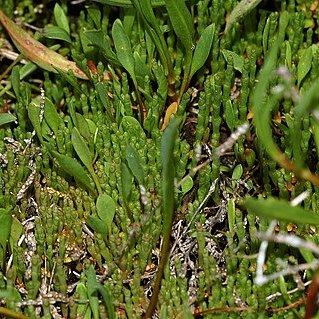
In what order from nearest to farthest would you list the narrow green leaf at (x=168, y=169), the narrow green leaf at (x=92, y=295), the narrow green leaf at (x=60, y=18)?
the narrow green leaf at (x=168, y=169) < the narrow green leaf at (x=92, y=295) < the narrow green leaf at (x=60, y=18)

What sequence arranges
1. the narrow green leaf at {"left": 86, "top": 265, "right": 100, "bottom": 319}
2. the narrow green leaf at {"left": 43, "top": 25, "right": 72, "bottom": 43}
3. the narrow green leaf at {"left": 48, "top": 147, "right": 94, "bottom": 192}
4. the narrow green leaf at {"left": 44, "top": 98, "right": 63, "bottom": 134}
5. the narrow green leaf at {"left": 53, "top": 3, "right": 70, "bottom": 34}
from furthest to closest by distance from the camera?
the narrow green leaf at {"left": 53, "top": 3, "right": 70, "bottom": 34}
the narrow green leaf at {"left": 43, "top": 25, "right": 72, "bottom": 43}
the narrow green leaf at {"left": 44, "top": 98, "right": 63, "bottom": 134}
the narrow green leaf at {"left": 48, "top": 147, "right": 94, "bottom": 192}
the narrow green leaf at {"left": 86, "top": 265, "right": 100, "bottom": 319}

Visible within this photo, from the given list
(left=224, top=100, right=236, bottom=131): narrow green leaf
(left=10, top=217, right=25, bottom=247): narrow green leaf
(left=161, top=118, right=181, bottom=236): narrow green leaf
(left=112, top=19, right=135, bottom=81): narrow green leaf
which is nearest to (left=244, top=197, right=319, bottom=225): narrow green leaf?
(left=161, top=118, right=181, bottom=236): narrow green leaf

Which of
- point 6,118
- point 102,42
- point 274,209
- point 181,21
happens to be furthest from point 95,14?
point 274,209

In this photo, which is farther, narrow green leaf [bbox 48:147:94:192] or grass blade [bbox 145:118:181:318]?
narrow green leaf [bbox 48:147:94:192]

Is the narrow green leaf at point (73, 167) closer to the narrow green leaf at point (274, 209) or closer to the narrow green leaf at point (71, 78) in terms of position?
the narrow green leaf at point (71, 78)

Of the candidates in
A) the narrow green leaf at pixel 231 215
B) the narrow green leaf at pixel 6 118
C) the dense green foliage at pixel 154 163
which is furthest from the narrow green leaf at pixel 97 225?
the narrow green leaf at pixel 6 118

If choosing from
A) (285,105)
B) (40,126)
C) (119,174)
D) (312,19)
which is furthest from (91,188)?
(312,19)

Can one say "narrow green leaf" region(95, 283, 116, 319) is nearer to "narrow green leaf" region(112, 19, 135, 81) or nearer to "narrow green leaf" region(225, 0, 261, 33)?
"narrow green leaf" region(112, 19, 135, 81)

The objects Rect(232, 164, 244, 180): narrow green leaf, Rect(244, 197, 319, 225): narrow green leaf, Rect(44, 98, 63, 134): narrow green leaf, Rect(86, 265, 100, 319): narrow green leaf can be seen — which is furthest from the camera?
Rect(44, 98, 63, 134): narrow green leaf
